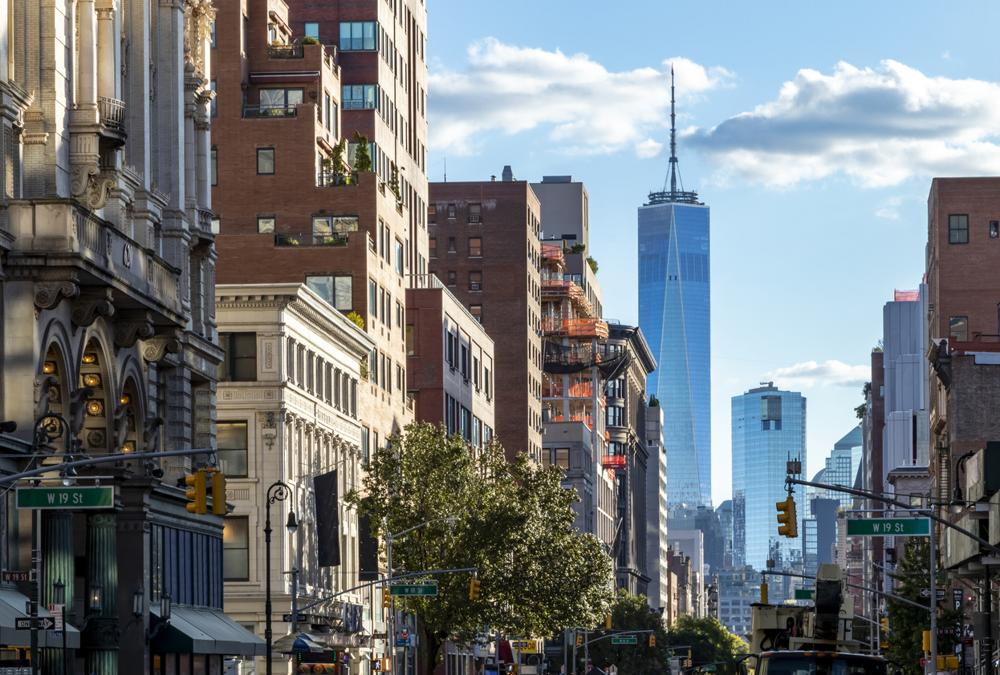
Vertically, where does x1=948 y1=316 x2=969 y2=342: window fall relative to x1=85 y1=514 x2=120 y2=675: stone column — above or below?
above

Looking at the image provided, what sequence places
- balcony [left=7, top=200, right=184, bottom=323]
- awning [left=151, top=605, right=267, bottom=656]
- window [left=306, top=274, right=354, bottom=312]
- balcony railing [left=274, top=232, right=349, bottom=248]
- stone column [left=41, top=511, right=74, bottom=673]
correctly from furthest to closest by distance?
balcony railing [left=274, top=232, right=349, bottom=248], window [left=306, top=274, right=354, bottom=312], awning [left=151, top=605, right=267, bottom=656], stone column [left=41, top=511, right=74, bottom=673], balcony [left=7, top=200, right=184, bottom=323]

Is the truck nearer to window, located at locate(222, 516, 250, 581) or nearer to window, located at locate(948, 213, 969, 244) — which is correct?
window, located at locate(222, 516, 250, 581)

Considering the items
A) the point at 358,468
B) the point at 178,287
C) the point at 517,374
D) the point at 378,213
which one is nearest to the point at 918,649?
the point at 358,468

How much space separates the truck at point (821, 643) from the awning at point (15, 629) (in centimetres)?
1683

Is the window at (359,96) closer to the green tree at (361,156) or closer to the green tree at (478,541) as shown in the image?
the green tree at (361,156)

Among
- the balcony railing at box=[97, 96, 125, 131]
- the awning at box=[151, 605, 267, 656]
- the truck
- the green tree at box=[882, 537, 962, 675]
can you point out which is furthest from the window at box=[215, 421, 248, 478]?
the truck

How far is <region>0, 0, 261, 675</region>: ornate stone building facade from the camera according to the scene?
52375 mm

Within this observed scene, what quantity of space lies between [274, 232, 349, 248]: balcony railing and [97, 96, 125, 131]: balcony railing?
54.1 metres

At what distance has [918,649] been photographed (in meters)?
109

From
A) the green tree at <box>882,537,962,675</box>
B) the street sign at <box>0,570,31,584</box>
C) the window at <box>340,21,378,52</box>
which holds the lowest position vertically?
the green tree at <box>882,537,962,675</box>

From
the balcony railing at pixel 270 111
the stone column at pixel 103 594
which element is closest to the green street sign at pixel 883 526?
the stone column at pixel 103 594

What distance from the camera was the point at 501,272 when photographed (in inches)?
7544

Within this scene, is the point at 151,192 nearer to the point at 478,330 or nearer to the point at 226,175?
the point at 226,175

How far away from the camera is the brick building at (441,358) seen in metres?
130
